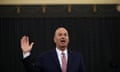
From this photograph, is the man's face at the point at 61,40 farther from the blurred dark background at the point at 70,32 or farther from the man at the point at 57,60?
the blurred dark background at the point at 70,32

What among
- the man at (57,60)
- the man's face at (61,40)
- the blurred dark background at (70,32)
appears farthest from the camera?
the blurred dark background at (70,32)

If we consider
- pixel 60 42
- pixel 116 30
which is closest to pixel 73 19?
pixel 116 30

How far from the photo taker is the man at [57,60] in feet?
10.1

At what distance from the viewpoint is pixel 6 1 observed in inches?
270

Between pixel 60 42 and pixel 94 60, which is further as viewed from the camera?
pixel 94 60

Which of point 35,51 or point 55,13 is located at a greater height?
point 55,13

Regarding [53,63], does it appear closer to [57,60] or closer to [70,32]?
[57,60]

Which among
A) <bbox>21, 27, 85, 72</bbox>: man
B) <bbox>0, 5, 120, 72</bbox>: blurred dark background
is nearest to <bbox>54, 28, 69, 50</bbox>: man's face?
<bbox>21, 27, 85, 72</bbox>: man

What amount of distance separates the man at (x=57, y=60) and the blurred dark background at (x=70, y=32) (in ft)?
11.4

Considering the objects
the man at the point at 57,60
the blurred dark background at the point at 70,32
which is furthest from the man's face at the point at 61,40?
the blurred dark background at the point at 70,32

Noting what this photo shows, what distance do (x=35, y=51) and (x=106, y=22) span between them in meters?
1.65

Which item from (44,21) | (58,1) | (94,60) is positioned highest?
(58,1)

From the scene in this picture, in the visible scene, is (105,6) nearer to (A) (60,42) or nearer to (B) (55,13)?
(B) (55,13)

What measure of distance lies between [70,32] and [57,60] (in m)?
3.63
